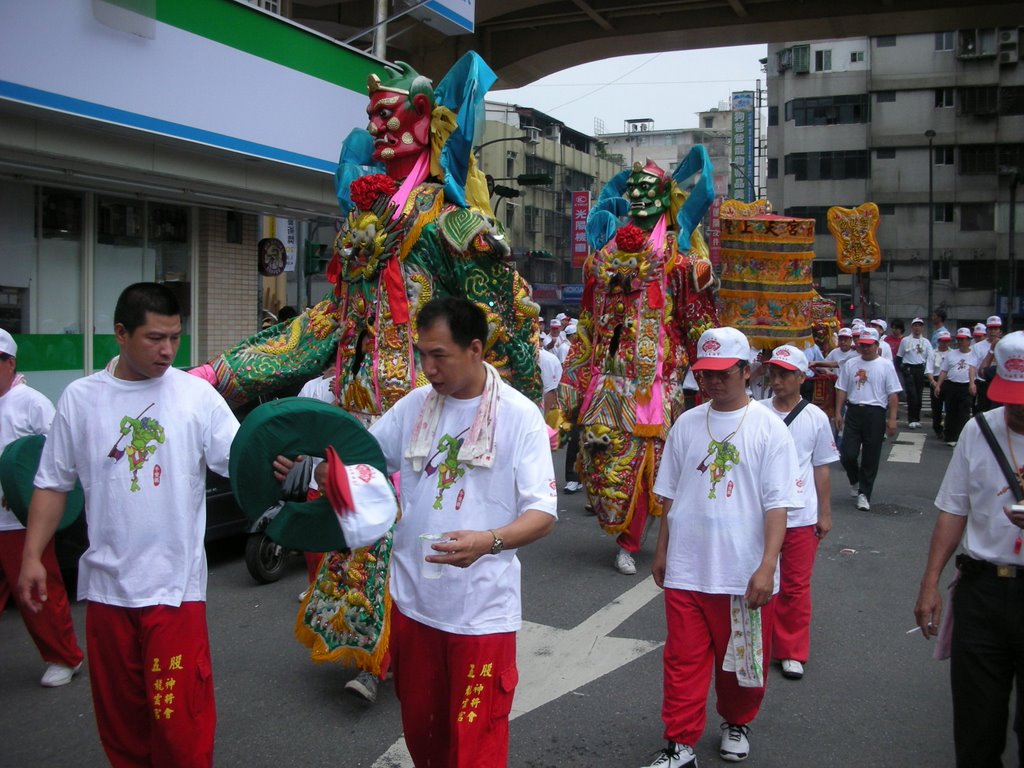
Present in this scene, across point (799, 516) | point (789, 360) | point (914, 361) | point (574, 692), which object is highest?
point (789, 360)

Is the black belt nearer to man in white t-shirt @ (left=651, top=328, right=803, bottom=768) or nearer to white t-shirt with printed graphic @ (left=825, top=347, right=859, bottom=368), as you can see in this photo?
man in white t-shirt @ (left=651, top=328, right=803, bottom=768)

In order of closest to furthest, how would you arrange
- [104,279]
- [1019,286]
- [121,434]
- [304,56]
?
[121,434] < [104,279] < [304,56] < [1019,286]

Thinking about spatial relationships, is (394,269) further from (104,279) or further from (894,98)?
(894,98)

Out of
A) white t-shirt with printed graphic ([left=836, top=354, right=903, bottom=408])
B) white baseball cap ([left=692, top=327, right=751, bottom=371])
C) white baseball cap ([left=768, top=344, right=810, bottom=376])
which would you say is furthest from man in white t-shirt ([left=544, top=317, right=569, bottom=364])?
white baseball cap ([left=692, top=327, right=751, bottom=371])

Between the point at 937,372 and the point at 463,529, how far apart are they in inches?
598

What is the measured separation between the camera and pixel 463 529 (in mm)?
2996

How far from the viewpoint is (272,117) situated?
10.9 m

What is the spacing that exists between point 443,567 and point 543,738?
171cm

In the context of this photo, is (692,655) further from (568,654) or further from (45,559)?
(45,559)

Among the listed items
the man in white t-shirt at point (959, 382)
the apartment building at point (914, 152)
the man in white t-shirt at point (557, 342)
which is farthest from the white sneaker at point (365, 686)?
the apartment building at point (914, 152)

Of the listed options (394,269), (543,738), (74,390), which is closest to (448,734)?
(543,738)

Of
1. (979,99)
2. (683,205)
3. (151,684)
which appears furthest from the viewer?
(979,99)

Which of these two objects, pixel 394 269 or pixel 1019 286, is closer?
pixel 394 269

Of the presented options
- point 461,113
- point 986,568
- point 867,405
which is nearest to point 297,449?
point 986,568
